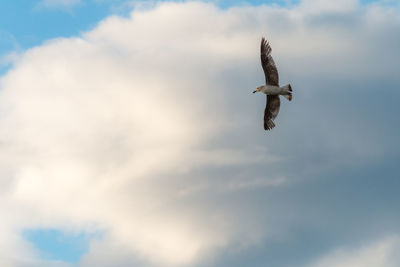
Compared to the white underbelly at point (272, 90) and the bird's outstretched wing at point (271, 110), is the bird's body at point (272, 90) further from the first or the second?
the bird's outstretched wing at point (271, 110)

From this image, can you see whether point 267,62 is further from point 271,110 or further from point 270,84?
point 271,110

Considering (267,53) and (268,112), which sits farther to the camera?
(268,112)

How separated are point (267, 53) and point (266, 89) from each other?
380cm

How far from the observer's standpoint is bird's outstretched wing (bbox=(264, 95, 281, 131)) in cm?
7569

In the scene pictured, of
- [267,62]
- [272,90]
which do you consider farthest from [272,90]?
[267,62]

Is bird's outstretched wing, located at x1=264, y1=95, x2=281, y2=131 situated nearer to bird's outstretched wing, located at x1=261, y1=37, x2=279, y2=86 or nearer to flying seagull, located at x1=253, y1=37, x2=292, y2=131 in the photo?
flying seagull, located at x1=253, y1=37, x2=292, y2=131

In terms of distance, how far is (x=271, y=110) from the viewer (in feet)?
252

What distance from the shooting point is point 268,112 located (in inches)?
3031

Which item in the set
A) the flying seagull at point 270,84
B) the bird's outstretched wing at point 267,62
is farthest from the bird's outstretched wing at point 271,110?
the bird's outstretched wing at point 267,62

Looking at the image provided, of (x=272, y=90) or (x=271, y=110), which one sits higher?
(x=271, y=110)

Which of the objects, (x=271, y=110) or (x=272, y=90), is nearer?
(x=272, y=90)

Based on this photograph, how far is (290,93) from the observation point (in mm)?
72938

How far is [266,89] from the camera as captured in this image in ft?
241

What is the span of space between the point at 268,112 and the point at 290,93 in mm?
→ 4797
